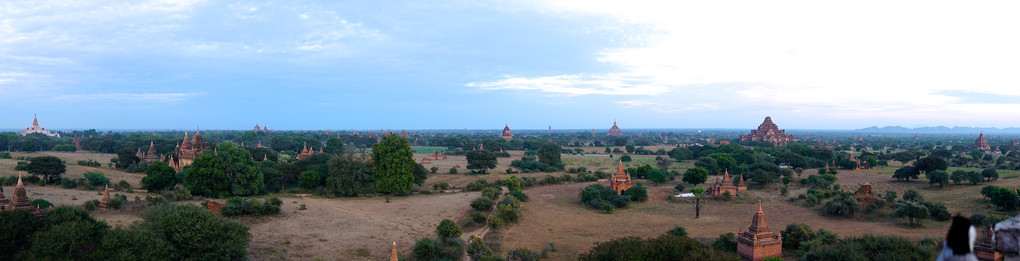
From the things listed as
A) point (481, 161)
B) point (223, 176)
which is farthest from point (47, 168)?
point (481, 161)

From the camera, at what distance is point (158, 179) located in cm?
2786

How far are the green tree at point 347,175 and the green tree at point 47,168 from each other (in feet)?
56.9

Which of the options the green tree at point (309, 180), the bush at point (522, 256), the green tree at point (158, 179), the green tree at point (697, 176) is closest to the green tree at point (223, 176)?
the green tree at point (158, 179)

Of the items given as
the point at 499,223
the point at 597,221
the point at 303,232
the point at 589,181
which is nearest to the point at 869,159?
the point at 589,181

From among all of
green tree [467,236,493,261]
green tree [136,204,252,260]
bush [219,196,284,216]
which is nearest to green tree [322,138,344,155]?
bush [219,196,284,216]

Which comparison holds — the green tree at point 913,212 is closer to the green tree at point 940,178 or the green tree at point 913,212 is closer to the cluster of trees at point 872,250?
the cluster of trees at point 872,250

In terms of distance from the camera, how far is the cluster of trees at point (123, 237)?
39.5 feet

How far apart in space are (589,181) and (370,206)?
1954 centimetres

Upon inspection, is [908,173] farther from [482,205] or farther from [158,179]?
[158,179]

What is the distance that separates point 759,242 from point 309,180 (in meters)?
26.4

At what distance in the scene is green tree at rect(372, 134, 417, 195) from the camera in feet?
99.2

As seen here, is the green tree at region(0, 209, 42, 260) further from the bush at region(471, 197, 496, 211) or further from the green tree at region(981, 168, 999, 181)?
the green tree at region(981, 168, 999, 181)

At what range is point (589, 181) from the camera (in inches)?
1566

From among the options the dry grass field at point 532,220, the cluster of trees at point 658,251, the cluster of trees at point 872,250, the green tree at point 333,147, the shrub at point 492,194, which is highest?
the green tree at point 333,147
